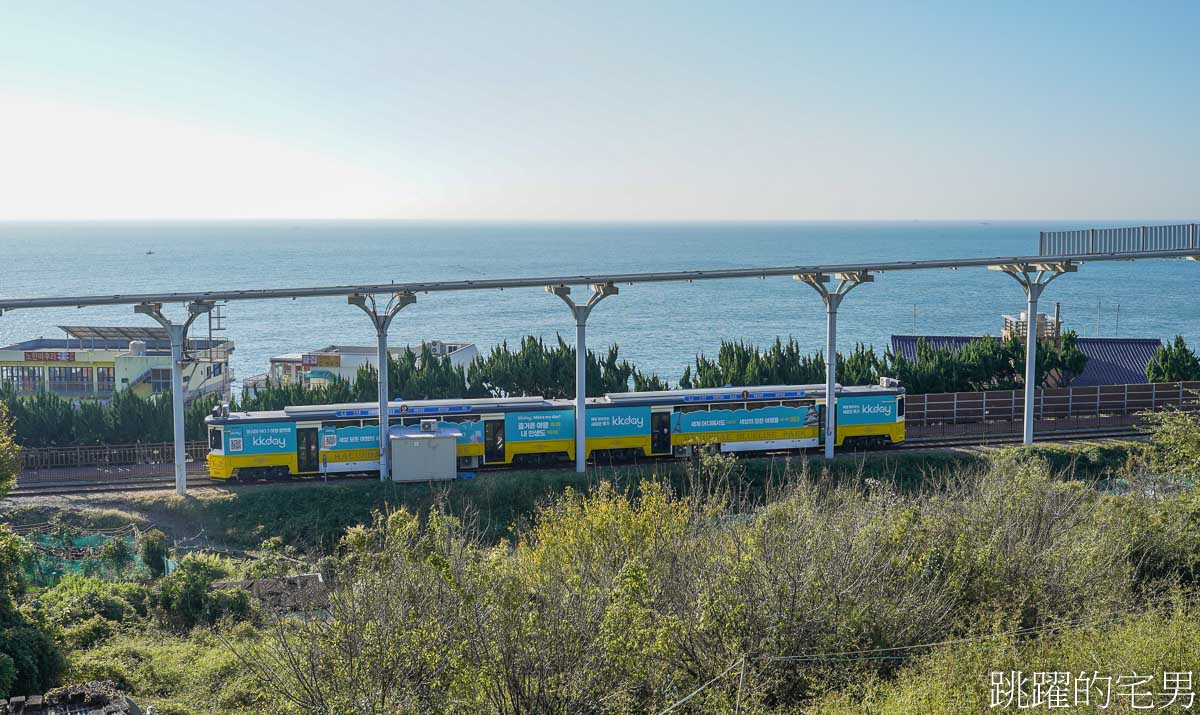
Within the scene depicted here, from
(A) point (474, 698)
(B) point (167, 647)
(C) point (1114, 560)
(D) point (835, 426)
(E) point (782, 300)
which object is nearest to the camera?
(A) point (474, 698)

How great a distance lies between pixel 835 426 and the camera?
106ft

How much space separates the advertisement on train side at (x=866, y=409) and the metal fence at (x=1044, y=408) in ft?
12.0

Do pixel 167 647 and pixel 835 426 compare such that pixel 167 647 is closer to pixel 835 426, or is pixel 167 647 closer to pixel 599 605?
pixel 599 605

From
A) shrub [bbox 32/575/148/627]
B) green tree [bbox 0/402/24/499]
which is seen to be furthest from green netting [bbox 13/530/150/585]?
green tree [bbox 0/402/24/499]

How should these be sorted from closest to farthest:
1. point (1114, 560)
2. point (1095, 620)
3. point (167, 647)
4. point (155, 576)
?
point (1095, 620), point (1114, 560), point (167, 647), point (155, 576)

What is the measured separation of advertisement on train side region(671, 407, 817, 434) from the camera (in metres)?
31.5

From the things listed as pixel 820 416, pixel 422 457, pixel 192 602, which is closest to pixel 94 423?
pixel 422 457

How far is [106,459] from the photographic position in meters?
32.5

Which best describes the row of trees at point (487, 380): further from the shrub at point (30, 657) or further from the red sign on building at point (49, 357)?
the shrub at point (30, 657)

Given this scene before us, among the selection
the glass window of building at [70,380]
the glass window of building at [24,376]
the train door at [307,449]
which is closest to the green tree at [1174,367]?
the train door at [307,449]

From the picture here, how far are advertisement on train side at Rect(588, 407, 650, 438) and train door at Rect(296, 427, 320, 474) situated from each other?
7958 mm

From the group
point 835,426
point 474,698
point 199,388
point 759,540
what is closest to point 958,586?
point 759,540

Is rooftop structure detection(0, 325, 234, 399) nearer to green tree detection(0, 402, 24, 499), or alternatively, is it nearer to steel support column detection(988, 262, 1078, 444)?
green tree detection(0, 402, 24, 499)

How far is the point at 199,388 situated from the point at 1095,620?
3834 cm
